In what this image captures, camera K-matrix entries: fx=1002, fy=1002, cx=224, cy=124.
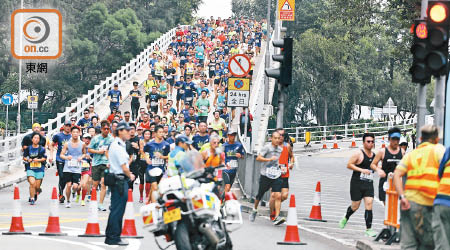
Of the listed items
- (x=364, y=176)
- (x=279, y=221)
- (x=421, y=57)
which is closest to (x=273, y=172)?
(x=279, y=221)

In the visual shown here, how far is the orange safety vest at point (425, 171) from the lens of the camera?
35.1 ft

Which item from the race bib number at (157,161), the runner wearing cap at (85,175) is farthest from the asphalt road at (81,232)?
the race bib number at (157,161)

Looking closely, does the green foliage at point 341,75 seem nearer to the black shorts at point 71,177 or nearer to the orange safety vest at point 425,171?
the black shorts at point 71,177

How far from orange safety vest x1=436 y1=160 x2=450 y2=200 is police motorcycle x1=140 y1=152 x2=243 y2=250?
2613mm

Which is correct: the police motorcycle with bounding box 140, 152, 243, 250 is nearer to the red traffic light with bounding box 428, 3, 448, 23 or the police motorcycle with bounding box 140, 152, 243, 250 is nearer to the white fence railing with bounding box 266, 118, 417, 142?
the red traffic light with bounding box 428, 3, 448, 23

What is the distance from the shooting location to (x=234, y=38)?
204 feet

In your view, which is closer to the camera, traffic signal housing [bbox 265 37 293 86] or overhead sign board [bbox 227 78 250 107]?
traffic signal housing [bbox 265 37 293 86]

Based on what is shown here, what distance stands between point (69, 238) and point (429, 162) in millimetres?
6146

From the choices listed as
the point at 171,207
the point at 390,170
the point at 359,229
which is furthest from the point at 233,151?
the point at 171,207

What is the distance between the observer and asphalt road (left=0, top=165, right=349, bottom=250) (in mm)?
14016

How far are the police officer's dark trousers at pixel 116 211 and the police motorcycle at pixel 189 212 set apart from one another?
2185 mm

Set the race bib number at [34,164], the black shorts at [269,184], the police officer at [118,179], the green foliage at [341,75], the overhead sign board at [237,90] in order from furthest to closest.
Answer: the green foliage at [341,75], the overhead sign board at [237,90], the race bib number at [34,164], the black shorts at [269,184], the police officer at [118,179]

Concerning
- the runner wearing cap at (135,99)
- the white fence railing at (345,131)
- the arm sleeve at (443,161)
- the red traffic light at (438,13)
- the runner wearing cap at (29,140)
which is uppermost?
the red traffic light at (438,13)

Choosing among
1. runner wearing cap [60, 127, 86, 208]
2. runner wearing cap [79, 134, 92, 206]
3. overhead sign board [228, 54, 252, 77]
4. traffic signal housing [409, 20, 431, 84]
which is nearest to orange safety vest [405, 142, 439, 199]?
traffic signal housing [409, 20, 431, 84]
